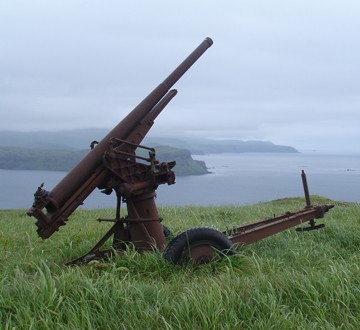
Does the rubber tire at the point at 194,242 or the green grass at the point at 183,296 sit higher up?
the rubber tire at the point at 194,242

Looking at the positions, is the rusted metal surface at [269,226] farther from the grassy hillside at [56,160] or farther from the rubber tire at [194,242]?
the grassy hillside at [56,160]

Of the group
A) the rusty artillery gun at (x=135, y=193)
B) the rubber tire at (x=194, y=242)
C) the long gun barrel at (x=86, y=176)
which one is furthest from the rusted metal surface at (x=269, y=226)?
the long gun barrel at (x=86, y=176)

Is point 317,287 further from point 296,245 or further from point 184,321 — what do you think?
point 296,245

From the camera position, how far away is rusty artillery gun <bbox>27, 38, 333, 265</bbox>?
5.09 meters

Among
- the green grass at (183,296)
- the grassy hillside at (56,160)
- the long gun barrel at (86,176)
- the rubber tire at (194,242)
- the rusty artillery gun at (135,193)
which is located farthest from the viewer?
the grassy hillside at (56,160)

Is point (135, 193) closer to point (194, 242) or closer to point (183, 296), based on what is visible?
point (194, 242)

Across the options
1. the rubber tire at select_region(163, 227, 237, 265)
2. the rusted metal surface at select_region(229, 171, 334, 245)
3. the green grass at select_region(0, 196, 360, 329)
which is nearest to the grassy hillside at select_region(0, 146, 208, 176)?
the rusted metal surface at select_region(229, 171, 334, 245)

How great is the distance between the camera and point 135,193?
546 cm

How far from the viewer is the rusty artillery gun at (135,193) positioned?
16.7 ft

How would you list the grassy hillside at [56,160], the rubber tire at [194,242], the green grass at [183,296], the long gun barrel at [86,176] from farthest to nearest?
the grassy hillside at [56,160] → the long gun barrel at [86,176] → the rubber tire at [194,242] → the green grass at [183,296]

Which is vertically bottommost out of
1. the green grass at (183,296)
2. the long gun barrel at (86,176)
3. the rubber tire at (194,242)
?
the green grass at (183,296)

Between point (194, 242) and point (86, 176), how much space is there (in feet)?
5.21

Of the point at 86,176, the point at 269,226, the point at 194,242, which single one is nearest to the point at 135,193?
the point at 86,176

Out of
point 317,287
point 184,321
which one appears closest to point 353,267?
point 317,287
